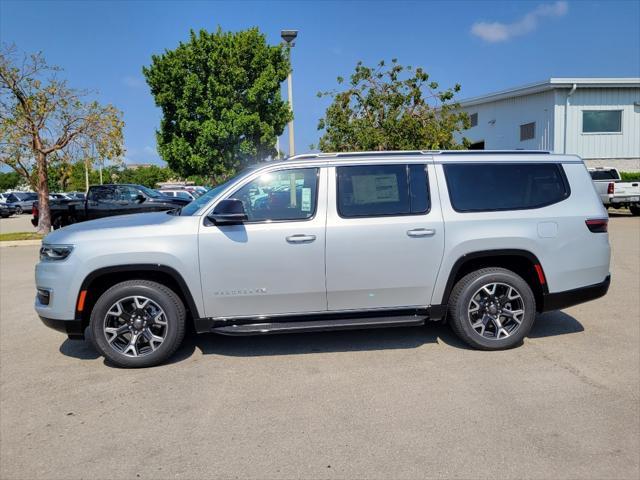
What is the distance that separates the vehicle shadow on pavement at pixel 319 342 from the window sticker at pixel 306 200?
4.72 ft

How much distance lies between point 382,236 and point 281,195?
3.42ft

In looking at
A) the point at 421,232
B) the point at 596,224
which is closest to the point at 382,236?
the point at 421,232

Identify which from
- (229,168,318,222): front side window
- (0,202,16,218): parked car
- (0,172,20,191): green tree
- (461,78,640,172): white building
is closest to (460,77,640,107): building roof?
(461,78,640,172): white building

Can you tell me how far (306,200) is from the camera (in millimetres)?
4820

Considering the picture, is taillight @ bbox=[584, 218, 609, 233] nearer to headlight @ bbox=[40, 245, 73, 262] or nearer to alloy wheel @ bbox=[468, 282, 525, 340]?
alloy wheel @ bbox=[468, 282, 525, 340]

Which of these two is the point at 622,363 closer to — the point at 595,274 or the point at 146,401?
the point at 595,274

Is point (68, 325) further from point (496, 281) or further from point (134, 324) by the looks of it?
point (496, 281)

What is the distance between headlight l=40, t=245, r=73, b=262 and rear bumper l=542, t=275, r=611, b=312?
14.9ft

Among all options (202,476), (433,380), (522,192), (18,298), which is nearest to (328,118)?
(18,298)

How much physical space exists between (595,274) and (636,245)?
8287 mm

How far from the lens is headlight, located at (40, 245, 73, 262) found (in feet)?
15.0

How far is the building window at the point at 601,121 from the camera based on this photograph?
25.2 meters

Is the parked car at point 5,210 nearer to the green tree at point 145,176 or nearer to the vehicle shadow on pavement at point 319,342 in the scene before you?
the vehicle shadow on pavement at point 319,342

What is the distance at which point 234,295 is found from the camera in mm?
4645
